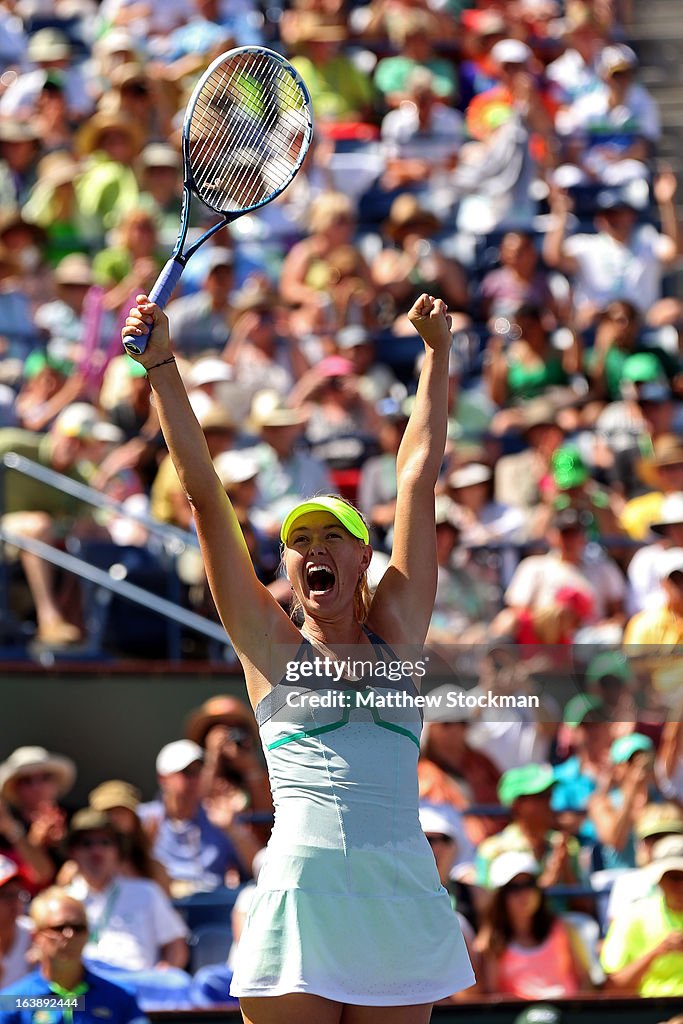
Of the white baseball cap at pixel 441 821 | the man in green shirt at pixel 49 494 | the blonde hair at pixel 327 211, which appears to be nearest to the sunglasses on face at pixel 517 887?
the white baseball cap at pixel 441 821

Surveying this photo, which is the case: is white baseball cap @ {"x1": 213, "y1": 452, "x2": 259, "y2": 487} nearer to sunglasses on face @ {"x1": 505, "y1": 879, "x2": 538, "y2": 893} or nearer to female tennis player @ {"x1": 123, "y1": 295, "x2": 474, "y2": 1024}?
sunglasses on face @ {"x1": 505, "y1": 879, "x2": 538, "y2": 893}

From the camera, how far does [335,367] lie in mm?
8758

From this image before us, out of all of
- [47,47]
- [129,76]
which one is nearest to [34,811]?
[129,76]

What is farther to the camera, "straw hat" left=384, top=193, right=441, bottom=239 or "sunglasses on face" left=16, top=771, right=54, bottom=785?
"straw hat" left=384, top=193, right=441, bottom=239

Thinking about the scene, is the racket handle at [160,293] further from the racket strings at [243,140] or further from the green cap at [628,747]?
the green cap at [628,747]

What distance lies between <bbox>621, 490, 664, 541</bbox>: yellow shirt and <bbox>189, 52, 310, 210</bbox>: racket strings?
13.1 ft

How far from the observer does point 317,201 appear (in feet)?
32.7

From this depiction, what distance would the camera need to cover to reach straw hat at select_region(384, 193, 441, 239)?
991cm

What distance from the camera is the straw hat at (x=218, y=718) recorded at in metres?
6.85

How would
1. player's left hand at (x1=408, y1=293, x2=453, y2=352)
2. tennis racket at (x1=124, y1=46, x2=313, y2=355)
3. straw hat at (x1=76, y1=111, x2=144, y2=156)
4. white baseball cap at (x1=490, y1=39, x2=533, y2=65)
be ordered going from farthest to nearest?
1. white baseball cap at (x1=490, y1=39, x2=533, y2=65)
2. straw hat at (x1=76, y1=111, x2=144, y2=156)
3. tennis racket at (x1=124, y1=46, x2=313, y2=355)
4. player's left hand at (x1=408, y1=293, x2=453, y2=352)

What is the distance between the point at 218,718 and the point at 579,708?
1.26 metres

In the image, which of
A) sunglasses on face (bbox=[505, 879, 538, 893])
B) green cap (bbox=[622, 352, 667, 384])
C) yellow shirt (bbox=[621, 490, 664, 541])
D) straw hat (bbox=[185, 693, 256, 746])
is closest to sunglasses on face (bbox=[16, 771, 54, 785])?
straw hat (bbox=[185, 693, 256, 746])

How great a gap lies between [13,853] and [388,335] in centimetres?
385

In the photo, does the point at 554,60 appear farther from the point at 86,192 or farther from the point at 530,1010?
the point at 530,1010
